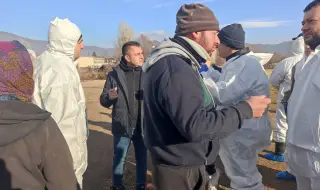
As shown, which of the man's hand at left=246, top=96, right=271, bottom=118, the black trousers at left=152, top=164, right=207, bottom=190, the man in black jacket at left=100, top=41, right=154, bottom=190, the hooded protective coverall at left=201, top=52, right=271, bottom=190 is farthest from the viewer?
the man in black jacket at left=100, top=41, right=154, bottom=190

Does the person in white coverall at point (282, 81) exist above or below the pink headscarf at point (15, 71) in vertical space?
below

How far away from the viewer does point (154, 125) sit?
1921mm

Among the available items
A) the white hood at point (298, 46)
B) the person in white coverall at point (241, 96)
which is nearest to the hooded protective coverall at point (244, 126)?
the person in white coverall at point (241, 96)

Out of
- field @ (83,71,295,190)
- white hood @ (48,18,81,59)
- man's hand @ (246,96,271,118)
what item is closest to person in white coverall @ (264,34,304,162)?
field @ (83,71,295,190)

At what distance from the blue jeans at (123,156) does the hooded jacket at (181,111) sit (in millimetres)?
1714

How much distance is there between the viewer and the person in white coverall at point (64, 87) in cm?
250

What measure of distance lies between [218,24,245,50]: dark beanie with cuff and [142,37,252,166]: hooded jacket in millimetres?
1656

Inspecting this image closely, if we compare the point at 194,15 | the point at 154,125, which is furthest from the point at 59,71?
the point at 194,15

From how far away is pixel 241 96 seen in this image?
10.5 ft

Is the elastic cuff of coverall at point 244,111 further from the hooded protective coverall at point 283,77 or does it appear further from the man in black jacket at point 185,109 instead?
the hooded protective coverall at point 283,77

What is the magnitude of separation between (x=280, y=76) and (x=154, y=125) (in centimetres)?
377

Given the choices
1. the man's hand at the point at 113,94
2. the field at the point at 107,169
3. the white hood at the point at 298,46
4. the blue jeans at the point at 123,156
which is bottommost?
the field at the point at 107,169

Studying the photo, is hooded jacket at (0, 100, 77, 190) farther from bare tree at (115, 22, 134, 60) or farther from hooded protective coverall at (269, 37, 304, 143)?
bare tree at (115, 22, 134, 60)

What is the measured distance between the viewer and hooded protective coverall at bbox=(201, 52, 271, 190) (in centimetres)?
318
